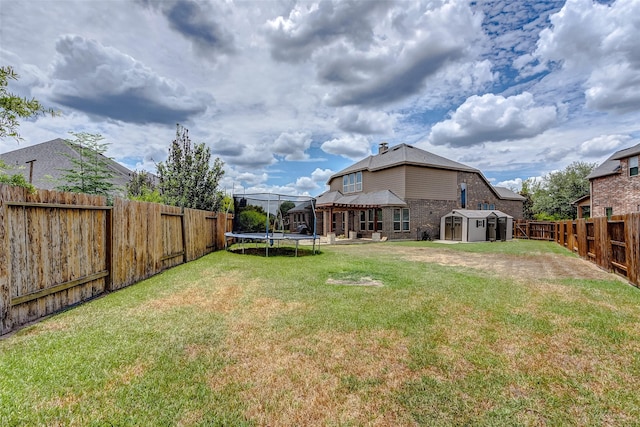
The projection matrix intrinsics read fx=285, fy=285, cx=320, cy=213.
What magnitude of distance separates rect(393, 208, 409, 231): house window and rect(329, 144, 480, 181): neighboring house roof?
3666 mm

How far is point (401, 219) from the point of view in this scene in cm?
2159

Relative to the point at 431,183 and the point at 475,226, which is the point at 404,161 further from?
the point at 475,226

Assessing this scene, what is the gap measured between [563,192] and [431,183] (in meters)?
21.1

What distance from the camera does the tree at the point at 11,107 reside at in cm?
361

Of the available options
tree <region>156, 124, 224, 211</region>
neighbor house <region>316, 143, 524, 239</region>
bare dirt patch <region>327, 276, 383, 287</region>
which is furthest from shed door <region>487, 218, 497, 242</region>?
tree <region>156, 124, 224, 211</region>

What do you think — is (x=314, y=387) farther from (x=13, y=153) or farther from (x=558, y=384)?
(x=13, y=153)

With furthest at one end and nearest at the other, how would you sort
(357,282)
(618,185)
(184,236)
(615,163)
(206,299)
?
(615,163), (618,185), (184,236), (357,282), (206,299)

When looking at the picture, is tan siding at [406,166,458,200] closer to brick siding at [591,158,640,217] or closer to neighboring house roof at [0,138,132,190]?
brick siding at [591,158,640,217]

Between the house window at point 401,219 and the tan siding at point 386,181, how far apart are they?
Result: 1147mm

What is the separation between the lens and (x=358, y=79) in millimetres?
14688

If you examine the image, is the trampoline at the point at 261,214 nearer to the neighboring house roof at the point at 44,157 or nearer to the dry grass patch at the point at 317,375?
the dry grass patch at the point at 317,375

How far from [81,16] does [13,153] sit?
73.3 feet

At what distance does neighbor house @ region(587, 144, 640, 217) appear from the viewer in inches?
722

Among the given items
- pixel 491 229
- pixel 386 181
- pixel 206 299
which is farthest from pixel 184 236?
pixel 491 229
